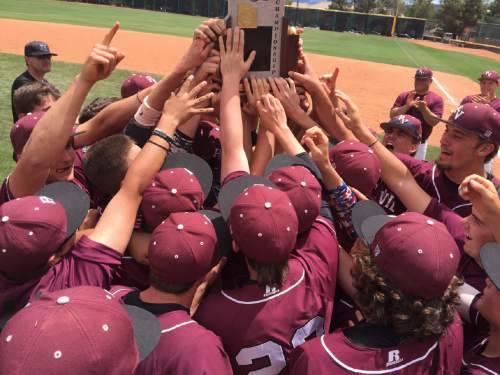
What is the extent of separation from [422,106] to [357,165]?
5.02 m

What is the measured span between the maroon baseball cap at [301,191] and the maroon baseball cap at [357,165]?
0.48 m

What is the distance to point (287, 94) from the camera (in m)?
2.92

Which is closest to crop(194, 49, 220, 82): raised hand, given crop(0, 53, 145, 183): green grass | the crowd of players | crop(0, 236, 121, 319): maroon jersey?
the crowd of players

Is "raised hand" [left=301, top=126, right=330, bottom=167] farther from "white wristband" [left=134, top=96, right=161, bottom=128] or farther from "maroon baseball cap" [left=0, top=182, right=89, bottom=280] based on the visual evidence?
"maroon baseball cap" [left=0, top=182, right=89, bottom=280]

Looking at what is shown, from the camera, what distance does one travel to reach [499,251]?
2023 mm

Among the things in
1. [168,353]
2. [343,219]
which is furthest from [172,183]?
[343,219]

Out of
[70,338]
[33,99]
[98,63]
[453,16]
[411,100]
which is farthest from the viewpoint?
[453,16]

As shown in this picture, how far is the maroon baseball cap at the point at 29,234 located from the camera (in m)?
1.77

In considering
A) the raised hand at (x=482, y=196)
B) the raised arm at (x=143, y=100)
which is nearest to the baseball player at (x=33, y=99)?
the raised arm at (x=143, y=100)

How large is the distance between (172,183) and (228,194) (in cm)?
31

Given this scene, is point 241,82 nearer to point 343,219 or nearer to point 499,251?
point 343,219

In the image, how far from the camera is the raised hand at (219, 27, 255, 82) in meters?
2.57

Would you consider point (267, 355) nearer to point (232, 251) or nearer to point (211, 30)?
point (232, 251)

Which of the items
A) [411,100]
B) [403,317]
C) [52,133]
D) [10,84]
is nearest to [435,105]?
[411,100]
